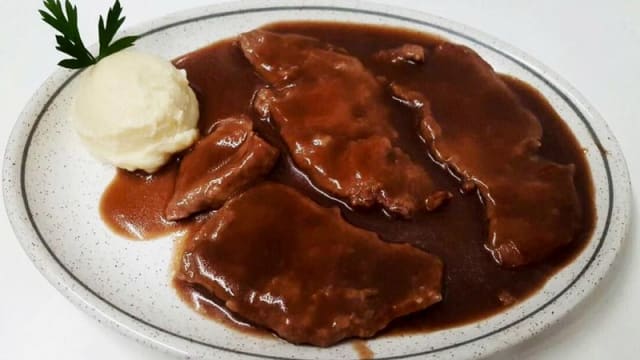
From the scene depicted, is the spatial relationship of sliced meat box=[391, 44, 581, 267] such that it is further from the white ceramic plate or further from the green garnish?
the green garnish

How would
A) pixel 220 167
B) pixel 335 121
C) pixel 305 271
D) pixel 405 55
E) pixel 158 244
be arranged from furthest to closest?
1. pixel 405 55
2. pixel 335 121
3. pixel 220 167
4. pixel 158 244
5. pixel 305 271

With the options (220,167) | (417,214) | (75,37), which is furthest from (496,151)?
(75,37)

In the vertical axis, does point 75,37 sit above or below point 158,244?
above

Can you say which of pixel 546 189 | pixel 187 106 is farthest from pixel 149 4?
pixel 546 189

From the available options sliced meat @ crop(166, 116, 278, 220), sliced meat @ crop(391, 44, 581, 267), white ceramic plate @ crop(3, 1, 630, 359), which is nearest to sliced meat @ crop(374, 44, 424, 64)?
sliced meat @ crop(391, 44, 581, 267)

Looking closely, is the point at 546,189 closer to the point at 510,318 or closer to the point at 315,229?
the point at 510,318

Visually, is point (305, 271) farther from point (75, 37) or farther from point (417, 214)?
point (75, 37)
